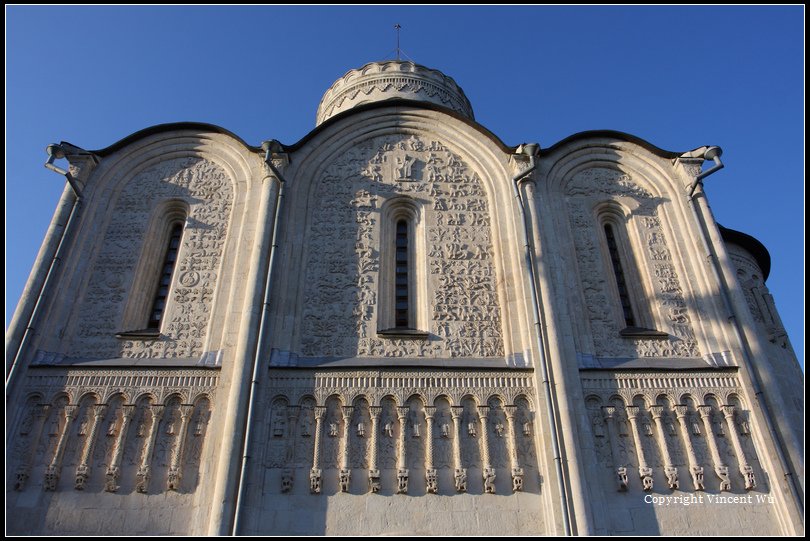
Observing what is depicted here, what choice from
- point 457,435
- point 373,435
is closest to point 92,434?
point 373,435

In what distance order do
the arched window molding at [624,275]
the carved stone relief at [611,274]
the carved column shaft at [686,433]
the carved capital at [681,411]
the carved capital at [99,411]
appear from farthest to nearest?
the arched window molding at [624,275] < the carved stone relief at [611,274] < the carved capital at [681,411] < the carved capital at [99,411] < the carved column shaft at [686,433]

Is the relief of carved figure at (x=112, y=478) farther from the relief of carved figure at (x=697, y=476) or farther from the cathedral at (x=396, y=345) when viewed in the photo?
the relief of carved figure at (x=697, y=476)

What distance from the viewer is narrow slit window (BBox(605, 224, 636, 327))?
9.41 meters

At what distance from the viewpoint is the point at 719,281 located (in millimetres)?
9312

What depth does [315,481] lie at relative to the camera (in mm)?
7301

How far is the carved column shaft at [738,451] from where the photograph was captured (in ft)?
24.6

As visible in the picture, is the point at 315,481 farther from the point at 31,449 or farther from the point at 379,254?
the point at 379,254

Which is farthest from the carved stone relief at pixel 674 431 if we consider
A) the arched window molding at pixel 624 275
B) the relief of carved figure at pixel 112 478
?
the relief of carved figure at pixel 112 478

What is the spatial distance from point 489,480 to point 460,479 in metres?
0.35

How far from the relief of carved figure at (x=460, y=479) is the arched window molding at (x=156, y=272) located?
4.60 metres

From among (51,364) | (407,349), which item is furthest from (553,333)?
(51,364)

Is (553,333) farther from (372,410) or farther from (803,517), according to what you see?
(803,517)

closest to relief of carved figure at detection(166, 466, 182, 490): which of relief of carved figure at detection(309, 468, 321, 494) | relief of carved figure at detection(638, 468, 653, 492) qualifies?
relief of carved figure at detection(309, 468, 321, 494)

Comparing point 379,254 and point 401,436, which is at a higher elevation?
point 379,254
